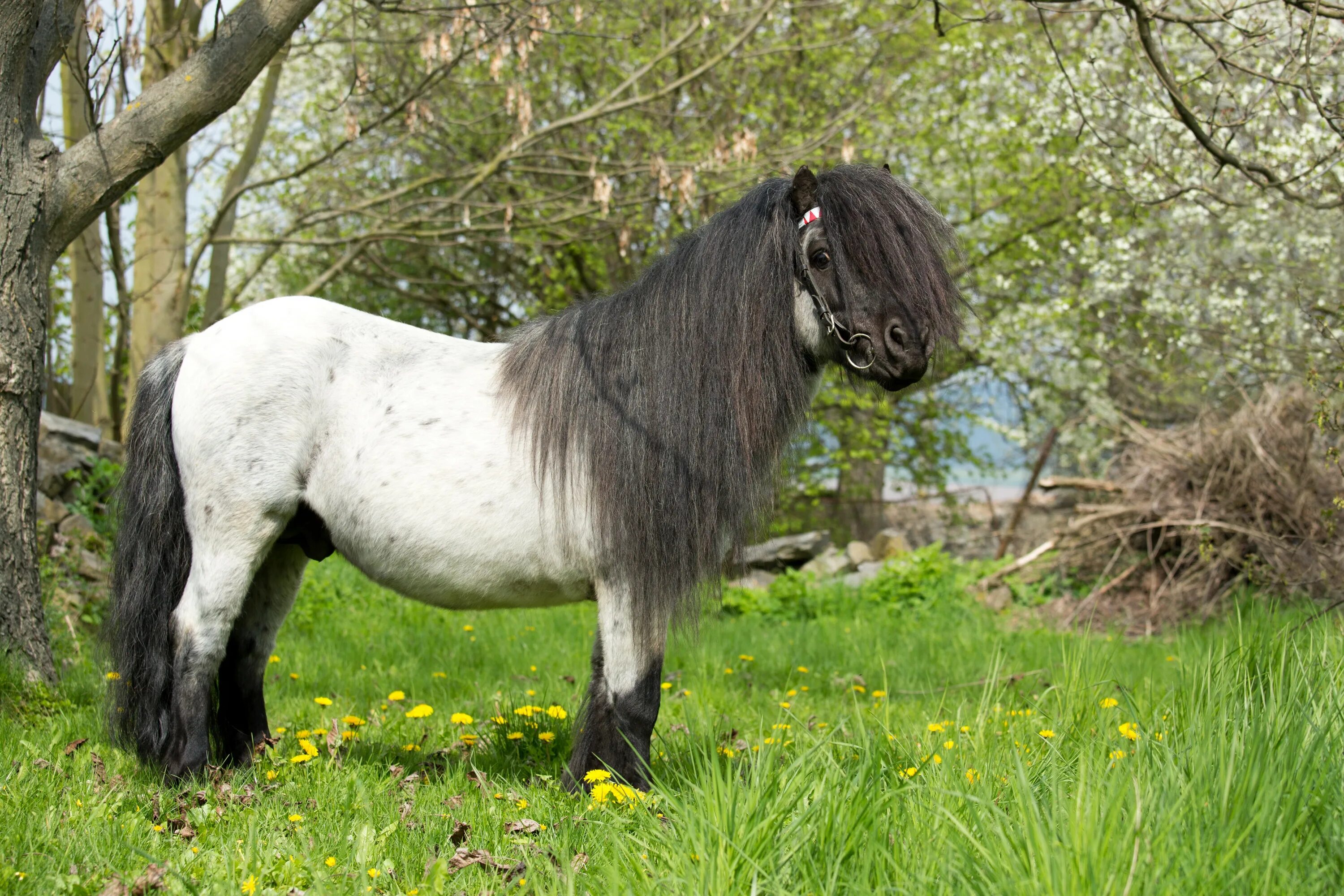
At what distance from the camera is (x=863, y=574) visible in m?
9.86

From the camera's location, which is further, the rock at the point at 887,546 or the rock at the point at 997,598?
the rock at the point at 887,546

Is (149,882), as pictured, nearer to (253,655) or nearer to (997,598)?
(253,655)

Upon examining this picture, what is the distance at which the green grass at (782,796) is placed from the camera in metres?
2.05

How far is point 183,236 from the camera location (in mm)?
8672

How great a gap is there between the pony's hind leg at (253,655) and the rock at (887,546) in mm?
7626

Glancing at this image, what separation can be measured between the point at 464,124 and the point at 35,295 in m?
4.95

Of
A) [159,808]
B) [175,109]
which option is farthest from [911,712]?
[175,109]

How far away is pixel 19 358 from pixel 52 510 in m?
3.12

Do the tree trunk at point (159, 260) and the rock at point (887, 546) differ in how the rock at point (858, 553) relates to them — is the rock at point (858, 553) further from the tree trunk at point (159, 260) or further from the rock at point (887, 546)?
the tree trunk at point (159, 260)

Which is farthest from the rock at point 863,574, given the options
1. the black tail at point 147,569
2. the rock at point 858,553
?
the black tail at point 147,569

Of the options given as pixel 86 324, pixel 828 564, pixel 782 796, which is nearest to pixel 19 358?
pixel 782 796

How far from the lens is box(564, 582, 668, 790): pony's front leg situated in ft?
10.4

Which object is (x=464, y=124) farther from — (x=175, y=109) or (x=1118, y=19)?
(x=1118, y=19)

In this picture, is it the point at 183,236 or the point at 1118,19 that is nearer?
the point at 1118,19
